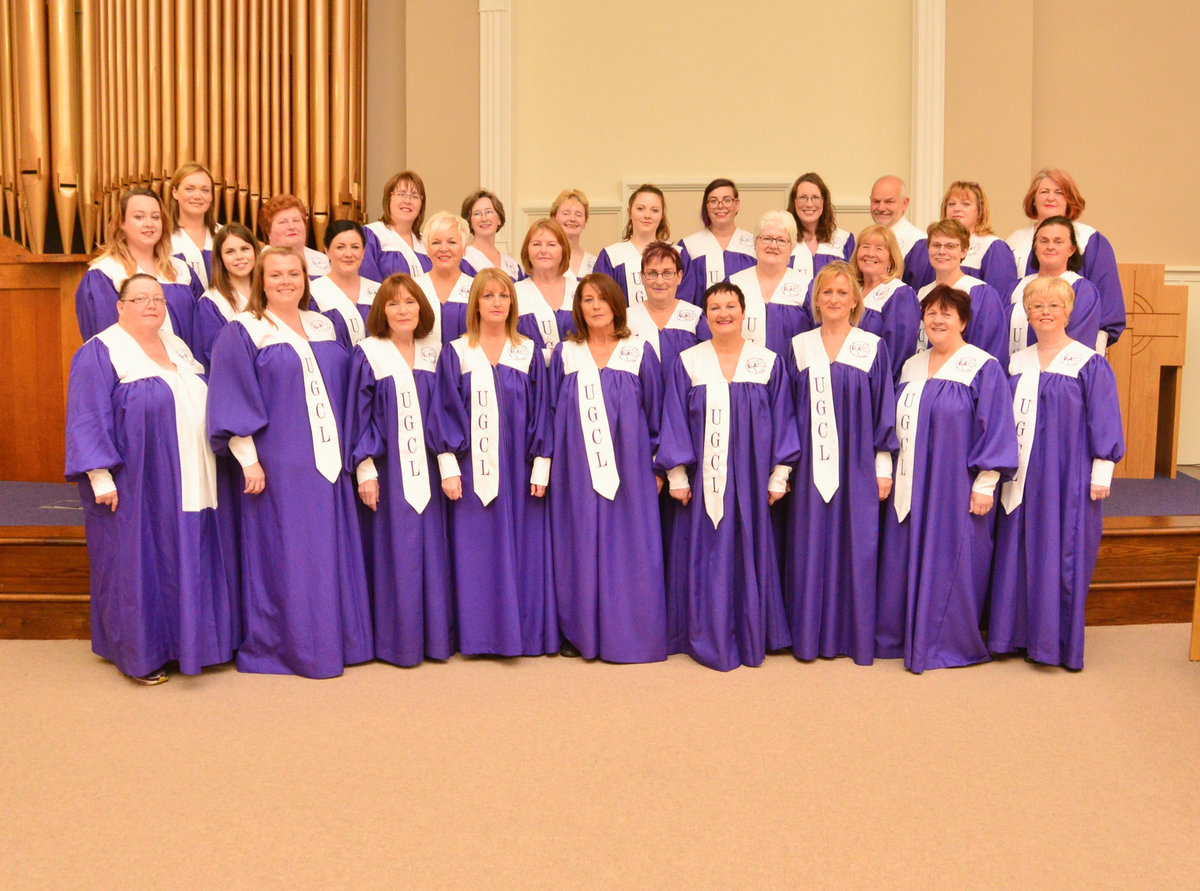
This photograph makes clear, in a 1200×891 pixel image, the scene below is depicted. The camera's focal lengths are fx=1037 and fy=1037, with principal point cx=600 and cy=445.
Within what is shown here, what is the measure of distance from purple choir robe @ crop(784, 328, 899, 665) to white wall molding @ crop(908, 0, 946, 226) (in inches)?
111

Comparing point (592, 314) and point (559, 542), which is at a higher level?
point (592, 314)

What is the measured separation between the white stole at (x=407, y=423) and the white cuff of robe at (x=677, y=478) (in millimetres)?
931

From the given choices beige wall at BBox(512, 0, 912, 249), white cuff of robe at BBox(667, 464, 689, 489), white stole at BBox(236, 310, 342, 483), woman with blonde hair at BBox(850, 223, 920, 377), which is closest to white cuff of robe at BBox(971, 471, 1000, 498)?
woman with blonde hair at BBox(850, 223, 920, 377)

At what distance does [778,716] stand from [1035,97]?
4.95 metres

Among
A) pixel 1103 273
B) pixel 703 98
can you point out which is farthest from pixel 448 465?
pixel 703 98

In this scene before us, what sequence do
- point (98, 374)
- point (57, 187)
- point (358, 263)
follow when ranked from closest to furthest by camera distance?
point (98, 374) < point (358, 263) < point (57, 187)

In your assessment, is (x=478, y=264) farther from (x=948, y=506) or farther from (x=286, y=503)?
(x=948, y=506)

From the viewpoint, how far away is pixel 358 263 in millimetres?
4293

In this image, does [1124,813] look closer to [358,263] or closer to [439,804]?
[439,804]

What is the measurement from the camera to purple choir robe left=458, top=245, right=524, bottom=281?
15.3ft

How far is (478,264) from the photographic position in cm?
480

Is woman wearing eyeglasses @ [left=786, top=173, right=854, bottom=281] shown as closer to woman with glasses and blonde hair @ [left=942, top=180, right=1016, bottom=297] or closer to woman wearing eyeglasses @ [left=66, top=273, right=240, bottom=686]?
woman with glasses and blonde hair @ [left=942, top=180, right=1016, bottom=297]

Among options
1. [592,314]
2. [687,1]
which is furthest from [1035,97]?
[592,314]

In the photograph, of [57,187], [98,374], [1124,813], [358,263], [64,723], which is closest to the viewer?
[1124,813]
